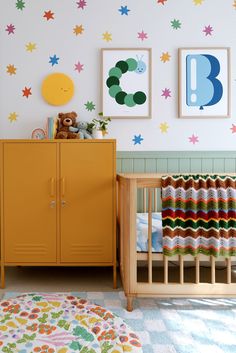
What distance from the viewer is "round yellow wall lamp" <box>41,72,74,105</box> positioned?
2.79 metres

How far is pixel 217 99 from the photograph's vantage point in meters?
2.79

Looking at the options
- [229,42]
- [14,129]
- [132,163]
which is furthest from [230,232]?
[14,129]

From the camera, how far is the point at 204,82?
9.12 feet

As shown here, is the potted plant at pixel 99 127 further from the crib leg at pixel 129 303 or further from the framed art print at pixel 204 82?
the crib leg at pixel 129 303

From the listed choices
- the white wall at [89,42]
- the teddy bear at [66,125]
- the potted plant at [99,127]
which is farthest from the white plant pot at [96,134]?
the white wall at [89,42]

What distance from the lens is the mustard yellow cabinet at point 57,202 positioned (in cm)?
236

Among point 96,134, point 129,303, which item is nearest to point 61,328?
point 129,303

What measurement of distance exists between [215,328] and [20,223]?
142cm

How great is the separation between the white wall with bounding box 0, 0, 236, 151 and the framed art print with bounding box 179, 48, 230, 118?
A: 2.2 inches

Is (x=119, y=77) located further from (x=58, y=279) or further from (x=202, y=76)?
(x=58, y=279)

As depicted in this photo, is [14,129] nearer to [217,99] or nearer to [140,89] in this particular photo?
[140,89]

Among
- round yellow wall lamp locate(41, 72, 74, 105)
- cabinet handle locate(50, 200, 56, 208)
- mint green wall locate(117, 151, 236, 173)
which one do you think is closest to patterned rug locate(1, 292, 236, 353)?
cabinet handle locate(50, 200, 56, 208)

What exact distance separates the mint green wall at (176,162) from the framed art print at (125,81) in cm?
35

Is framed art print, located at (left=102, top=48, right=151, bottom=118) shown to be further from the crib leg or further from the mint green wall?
the crib leg
